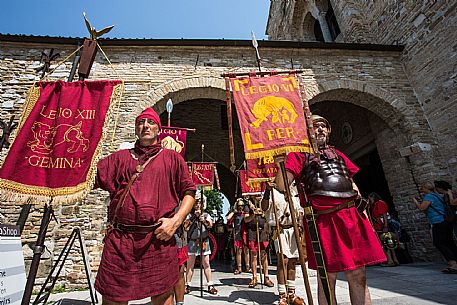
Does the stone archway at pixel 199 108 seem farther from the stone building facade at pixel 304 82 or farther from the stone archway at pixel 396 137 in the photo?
the stone archway at pixel 396 137

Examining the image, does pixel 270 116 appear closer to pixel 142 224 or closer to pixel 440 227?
pixel 142 224

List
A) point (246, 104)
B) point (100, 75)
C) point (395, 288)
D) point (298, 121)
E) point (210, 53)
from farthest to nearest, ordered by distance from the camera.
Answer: point (210, 53)
point (100, 75)
point (395, 288)
point (246, 104)
point (298, 121)

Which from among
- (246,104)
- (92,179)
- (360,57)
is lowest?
(92,179)

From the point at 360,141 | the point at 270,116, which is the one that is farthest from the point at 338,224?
the point at 360,141

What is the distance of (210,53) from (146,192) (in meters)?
6.68

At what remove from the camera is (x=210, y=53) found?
304 inches

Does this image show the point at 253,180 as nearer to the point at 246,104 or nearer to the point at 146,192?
the point at 246,104

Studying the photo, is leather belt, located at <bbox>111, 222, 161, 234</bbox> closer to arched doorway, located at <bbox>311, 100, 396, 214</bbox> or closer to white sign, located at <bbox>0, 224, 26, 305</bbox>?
white sign, located at <bbox>0, 224, 26, 305</bbox>

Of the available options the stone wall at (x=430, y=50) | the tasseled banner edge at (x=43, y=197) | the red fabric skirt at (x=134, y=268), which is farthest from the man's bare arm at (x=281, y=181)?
the stone wall at (x=430, y=50)

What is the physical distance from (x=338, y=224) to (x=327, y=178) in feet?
1.31

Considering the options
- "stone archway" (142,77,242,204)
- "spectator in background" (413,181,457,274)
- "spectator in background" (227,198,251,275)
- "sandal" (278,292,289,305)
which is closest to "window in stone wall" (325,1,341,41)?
"stone archway" (142,77,242,204)

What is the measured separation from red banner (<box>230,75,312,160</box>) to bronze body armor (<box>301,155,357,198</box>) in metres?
0.59

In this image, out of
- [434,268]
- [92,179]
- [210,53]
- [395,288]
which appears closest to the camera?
[92,179]

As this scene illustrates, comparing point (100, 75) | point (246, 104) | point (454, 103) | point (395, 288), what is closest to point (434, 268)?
Result: point (395, 288)
